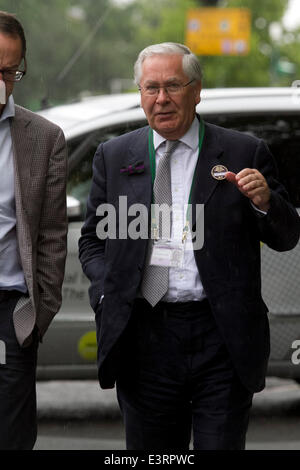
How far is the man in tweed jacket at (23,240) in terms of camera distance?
3.53 m

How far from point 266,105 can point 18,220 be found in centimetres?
275

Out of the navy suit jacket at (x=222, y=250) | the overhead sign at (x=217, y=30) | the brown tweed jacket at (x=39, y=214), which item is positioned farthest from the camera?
the overhead sign at (x=217, y=30)

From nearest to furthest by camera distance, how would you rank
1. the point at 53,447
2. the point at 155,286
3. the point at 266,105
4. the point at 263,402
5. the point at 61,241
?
the point at 155,286
the point at 61,241
the point at 53,447
the point at 266,105
the point at 263,402

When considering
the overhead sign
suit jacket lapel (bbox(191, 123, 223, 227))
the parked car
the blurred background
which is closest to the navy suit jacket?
suit jacket lapel (bbox(191, 123, 223, 227))

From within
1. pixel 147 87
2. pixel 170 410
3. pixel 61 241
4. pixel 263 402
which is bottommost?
pixel 263 402

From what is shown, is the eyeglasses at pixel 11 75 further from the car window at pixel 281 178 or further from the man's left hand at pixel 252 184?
the car window at pixel 281 178

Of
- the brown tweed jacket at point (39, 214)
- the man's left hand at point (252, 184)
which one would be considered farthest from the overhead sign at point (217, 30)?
the man's left hand at point (252, 184)

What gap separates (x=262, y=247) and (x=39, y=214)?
7.72ft

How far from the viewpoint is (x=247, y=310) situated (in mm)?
3475

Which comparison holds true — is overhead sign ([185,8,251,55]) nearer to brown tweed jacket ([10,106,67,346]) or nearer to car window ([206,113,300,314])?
car window ([206,113,300,314])

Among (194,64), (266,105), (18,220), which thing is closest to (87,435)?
(266,105)

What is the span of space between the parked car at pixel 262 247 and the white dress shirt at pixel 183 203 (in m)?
2.17

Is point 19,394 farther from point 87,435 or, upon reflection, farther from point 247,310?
point 87,435
